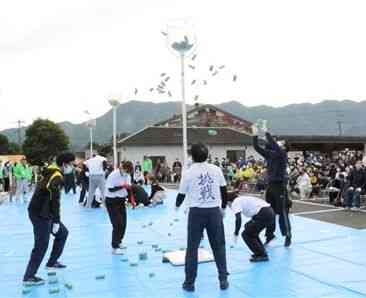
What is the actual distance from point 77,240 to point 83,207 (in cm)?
626

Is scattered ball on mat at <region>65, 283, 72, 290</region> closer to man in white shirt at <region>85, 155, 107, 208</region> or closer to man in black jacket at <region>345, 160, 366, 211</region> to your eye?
man in white shirt at <region>85, 155, 107, 208</region>

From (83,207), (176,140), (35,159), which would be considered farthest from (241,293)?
(35,159)

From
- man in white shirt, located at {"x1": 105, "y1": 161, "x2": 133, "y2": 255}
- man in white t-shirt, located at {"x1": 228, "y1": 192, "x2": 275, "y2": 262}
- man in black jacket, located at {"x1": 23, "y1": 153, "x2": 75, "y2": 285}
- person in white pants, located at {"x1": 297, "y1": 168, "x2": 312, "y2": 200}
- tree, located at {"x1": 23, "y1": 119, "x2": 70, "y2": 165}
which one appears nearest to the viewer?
man in black jacket, located at {"x1": 23, "y1": 153, "x2": 75, "y2": 285}

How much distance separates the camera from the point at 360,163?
14008 millimetres

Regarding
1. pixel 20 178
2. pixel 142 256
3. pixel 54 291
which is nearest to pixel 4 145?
pixel 20 178

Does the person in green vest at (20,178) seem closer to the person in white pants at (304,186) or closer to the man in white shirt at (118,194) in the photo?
the person in white pants at (304,186)

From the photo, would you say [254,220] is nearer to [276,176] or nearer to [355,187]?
[276,176]

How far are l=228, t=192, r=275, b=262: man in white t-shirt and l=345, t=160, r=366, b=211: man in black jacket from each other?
639cm

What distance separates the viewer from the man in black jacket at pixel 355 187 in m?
13.4

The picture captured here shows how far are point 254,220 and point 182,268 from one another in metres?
1.21

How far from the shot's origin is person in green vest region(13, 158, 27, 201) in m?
18.8

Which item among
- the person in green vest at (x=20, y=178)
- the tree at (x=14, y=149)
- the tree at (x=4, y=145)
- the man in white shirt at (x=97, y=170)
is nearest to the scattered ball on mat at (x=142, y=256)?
the man in white shirt at (x=97, y=170)

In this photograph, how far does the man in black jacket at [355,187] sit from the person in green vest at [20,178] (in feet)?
36.5

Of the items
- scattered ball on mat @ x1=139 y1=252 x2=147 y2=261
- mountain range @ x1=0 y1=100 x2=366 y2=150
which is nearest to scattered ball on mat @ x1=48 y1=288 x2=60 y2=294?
scattered ball on mat @ x1=139 y1=252 x2=147 y2=261
